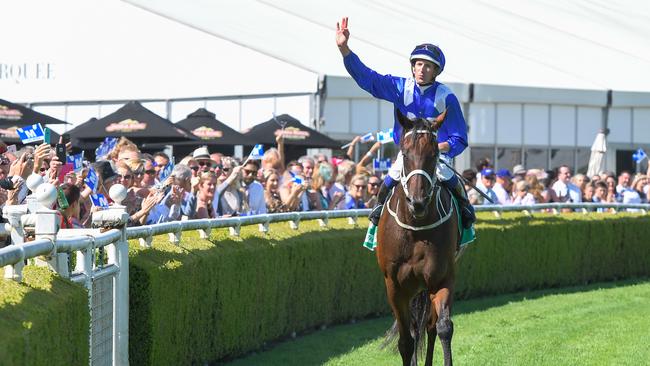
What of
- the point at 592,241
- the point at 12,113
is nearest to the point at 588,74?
the point at 592,241

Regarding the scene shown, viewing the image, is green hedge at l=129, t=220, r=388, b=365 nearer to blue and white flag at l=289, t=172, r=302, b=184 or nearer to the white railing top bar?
the white railing top bar

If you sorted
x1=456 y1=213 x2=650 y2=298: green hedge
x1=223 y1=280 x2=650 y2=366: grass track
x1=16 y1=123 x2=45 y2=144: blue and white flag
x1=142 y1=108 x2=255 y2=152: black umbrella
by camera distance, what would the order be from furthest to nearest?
x1=142 y1=108 x2=255 y2=152: black umbrella < x1=456 y1=213 x2=650 y2=298: green hedge < x1=16 y1=123 x2=45 y2=144: blue and white flag < x1=223 y1=280 x2=650 y2=366: grass track

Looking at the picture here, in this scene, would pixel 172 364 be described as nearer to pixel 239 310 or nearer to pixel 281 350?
pixel 239 310

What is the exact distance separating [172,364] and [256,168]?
495cm

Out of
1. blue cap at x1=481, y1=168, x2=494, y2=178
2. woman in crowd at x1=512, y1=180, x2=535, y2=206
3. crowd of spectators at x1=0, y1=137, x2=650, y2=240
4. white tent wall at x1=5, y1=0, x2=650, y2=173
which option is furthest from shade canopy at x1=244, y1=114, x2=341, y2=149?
white tent wall at x1=5, y1=0, x2=650, y2=173

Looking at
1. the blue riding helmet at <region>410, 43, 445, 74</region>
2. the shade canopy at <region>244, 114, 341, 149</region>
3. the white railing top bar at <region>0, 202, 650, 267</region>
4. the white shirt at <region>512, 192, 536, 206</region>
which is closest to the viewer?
the white railing top bar at <region>0, 202, 650, 267</region>

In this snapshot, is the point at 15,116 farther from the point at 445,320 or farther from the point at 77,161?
the point at 445,320

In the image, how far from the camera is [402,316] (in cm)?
910

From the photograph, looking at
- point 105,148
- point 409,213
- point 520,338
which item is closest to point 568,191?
point 105,148

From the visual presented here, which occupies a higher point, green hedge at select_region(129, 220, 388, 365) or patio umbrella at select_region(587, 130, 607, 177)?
patio umbrella at select_region(587, 130, 607, 177)

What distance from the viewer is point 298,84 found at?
25.3m

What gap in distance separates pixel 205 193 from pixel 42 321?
6.50 metres

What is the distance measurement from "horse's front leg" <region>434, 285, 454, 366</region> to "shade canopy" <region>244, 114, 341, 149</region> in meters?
10.7

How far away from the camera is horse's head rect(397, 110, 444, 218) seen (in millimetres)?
8328
